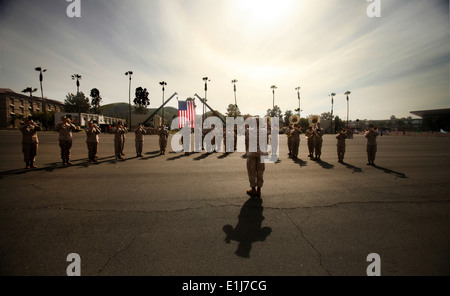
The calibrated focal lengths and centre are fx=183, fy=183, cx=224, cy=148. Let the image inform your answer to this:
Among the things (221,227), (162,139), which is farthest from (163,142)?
(221,227)

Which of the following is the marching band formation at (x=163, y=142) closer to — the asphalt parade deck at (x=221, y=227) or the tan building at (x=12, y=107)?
the asphalt parade deck at (x=221, y=227)

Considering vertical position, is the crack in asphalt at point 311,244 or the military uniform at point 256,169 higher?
the military uniform at point 256,169

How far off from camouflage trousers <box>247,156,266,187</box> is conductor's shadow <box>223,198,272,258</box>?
97 centimetres

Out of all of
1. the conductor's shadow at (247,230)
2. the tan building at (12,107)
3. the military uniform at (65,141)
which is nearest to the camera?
the conductor's shadow at (247,230)

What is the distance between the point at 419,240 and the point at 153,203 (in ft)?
16.9

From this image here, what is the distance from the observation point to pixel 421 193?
5.34m

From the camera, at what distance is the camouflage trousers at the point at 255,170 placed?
509cm

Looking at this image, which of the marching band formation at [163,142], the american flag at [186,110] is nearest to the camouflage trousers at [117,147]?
the marching band formation at [163,142]

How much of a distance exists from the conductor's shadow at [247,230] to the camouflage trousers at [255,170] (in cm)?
97

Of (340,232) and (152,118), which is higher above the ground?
(152,118)
